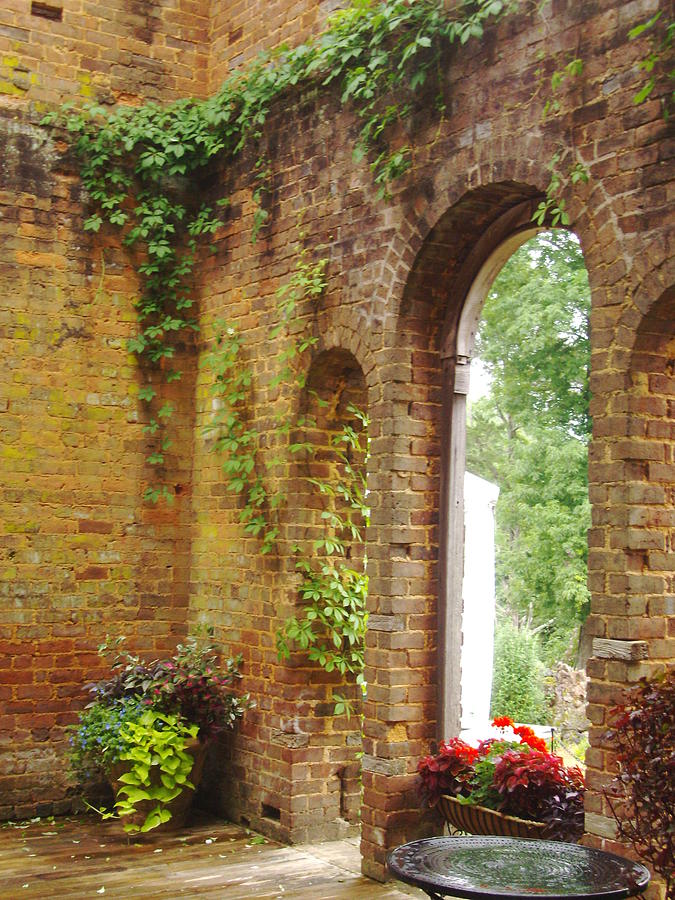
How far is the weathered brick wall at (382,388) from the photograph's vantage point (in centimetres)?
495

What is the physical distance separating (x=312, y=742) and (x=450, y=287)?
119 inches

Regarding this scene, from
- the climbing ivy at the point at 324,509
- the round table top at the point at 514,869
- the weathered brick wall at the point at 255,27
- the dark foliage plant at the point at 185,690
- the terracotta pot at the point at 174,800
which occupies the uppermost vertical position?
the weathered brick wall at the point at 255,27

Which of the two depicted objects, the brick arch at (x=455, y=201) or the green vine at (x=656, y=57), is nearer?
the green vine at (x=656, y=57)

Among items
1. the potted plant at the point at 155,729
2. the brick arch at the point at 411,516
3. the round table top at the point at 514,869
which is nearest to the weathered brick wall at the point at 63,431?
the potted plant at the point at 155,729

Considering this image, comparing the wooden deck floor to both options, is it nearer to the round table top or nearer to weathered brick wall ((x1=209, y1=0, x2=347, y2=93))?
the round table top

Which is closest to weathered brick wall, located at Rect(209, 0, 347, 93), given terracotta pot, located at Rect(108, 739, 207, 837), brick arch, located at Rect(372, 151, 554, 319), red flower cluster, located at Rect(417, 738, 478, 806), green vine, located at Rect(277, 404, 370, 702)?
brick arch, located at Rect(372, 151, 554, 319)

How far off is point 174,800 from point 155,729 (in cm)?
50

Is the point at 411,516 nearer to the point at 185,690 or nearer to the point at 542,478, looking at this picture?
the point at 185,690

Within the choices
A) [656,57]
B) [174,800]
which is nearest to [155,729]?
[174,800]

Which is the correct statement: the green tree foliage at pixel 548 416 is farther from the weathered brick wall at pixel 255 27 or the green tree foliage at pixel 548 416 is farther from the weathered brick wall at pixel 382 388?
the weathered brick wall at pixel 382 388

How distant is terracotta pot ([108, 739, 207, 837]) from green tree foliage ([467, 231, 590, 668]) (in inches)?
304

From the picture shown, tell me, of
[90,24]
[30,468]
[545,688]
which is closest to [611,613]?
[30,468]

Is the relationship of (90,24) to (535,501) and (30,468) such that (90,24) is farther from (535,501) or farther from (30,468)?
(535,501)

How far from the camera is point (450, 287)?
6492mm
